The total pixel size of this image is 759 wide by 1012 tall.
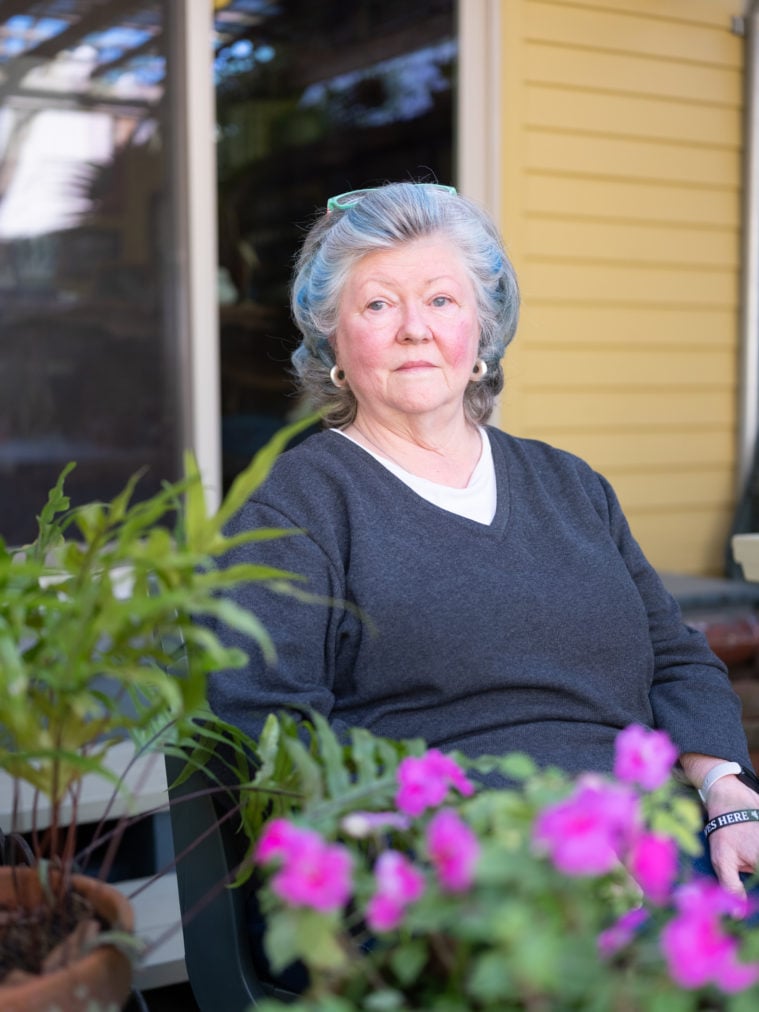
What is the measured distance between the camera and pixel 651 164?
4.34 meters

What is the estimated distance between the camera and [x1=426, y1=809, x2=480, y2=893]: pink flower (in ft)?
2.28

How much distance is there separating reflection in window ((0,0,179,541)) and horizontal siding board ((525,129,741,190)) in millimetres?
1302

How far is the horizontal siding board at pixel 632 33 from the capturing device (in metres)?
4.05

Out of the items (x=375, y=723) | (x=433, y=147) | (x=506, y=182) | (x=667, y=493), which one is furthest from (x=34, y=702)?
(x=433, y=147)

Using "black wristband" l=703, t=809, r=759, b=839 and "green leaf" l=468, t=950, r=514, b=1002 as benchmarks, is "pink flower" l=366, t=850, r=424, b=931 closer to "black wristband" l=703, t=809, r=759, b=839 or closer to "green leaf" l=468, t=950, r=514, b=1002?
"green leaf" l=468, t=950, r=514, b=1002

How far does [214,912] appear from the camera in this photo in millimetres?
1383

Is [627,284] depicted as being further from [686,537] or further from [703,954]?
[703,954]

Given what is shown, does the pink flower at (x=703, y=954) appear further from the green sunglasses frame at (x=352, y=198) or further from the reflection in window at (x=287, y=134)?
the reflection in window at (x=287, y=134)

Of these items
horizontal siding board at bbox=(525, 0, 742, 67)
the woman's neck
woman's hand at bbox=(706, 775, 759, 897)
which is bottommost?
woman's hand at bbox=(706, 775, 759, 897)

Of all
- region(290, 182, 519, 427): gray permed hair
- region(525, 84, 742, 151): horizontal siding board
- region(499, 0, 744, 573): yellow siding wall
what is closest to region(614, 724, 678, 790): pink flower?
region(290, 182, 519, 427): gray permed hair

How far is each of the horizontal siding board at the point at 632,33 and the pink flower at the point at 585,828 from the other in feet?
12.3

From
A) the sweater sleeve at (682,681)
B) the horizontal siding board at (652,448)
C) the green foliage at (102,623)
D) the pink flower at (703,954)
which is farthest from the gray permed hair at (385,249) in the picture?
the horizontal siding board at (652,448)

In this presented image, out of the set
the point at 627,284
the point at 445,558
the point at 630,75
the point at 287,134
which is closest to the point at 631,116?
the point at 630,75

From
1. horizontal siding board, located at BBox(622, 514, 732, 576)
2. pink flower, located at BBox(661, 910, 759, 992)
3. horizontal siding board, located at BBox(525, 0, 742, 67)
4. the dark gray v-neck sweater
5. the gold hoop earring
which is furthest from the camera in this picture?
horizontal siding board, located at BBox(622, 514, 732, 576)
